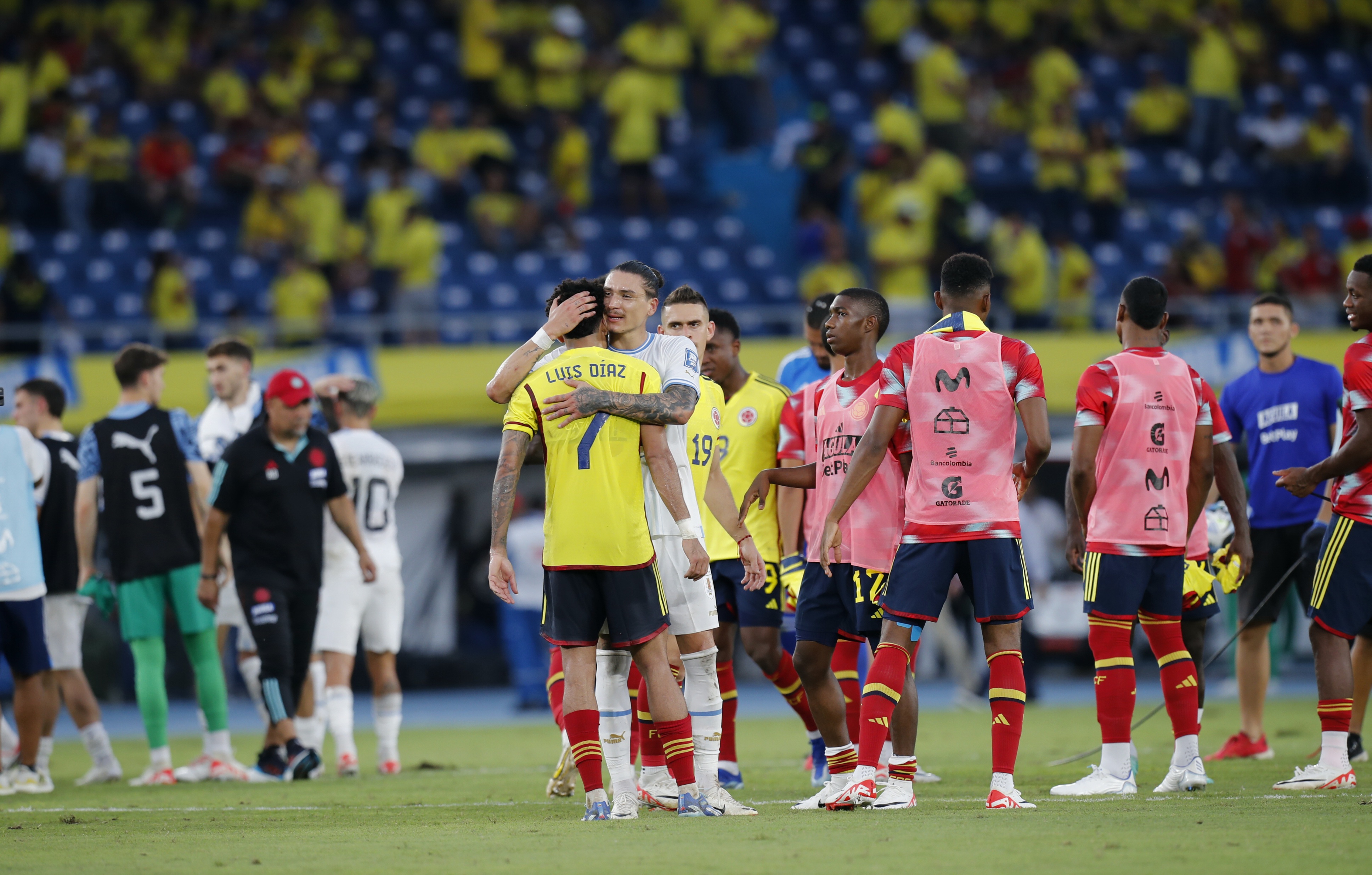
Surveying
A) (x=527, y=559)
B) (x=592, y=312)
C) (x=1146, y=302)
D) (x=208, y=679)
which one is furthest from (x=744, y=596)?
(x=527, y=559)

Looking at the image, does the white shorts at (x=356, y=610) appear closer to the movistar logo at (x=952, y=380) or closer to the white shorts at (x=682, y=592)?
the white shorts at (x=682, y=592)

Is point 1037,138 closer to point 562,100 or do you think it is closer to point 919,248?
point 919,248

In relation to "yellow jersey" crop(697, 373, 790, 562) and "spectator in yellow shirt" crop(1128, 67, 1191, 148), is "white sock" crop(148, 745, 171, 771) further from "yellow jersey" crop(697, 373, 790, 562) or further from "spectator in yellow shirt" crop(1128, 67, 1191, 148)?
"spectator in yellow shirt" crop(1128, 67, 1191, 148)

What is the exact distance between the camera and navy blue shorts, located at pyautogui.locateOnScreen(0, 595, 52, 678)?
9133mm

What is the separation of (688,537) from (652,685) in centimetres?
67

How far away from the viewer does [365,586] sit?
34.8 feet

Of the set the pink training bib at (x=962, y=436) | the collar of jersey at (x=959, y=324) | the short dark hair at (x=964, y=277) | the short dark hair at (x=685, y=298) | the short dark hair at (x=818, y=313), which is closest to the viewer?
the pink training bib at (x=962, y=436)

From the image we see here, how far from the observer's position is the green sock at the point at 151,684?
9.95m

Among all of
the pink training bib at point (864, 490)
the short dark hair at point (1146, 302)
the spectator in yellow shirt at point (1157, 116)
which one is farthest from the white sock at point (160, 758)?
the spectator in yellow shirt at point (1157, 116)

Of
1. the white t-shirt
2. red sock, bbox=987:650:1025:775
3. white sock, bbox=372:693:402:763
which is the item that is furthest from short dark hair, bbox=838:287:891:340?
the white t-shirt

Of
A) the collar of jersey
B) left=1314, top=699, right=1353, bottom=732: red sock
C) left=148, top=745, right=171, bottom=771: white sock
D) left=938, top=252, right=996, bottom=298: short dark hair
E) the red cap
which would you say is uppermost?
left=938, top=252, right=996, bottom=298: short dark hair

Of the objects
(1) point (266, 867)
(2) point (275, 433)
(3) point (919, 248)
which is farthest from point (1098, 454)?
(3) point (919, 248)

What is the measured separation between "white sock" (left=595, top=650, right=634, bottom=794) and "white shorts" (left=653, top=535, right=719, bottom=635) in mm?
321

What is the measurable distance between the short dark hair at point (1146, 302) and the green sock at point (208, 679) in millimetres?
6288
